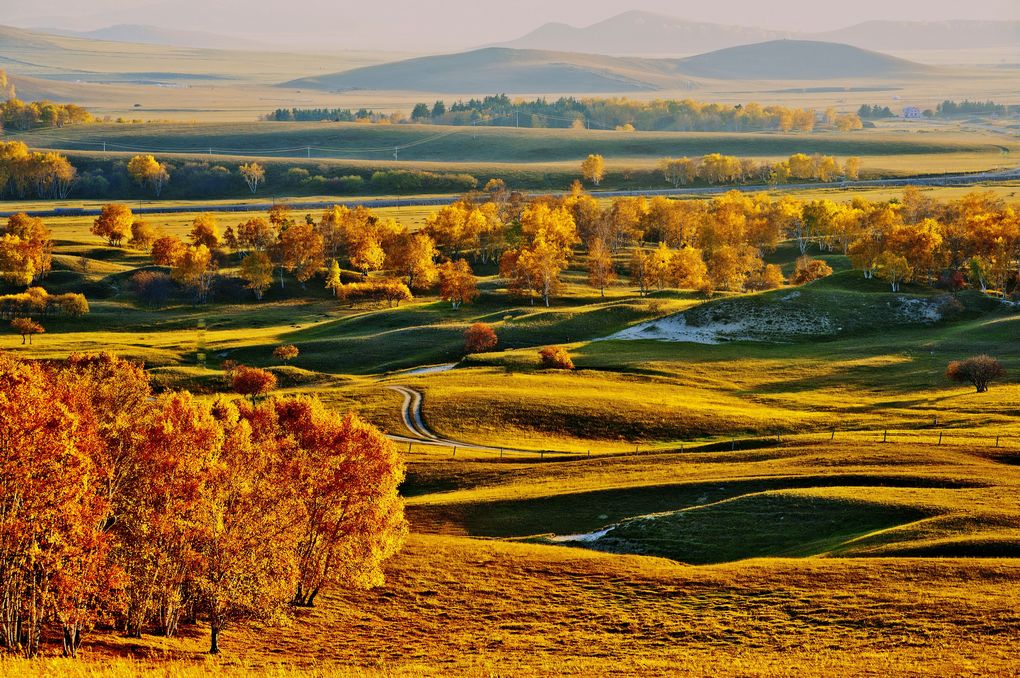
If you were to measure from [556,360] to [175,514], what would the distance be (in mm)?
64481

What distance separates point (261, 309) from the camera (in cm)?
14775

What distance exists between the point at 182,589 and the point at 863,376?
7350 cm

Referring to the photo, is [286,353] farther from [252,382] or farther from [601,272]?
[601,272]

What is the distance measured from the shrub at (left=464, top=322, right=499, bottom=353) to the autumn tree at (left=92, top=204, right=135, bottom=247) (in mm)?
94336

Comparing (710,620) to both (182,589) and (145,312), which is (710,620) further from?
(145,312)

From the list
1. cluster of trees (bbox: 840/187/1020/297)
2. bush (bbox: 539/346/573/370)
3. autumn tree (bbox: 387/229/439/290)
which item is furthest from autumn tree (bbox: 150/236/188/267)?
cluster of trees (bbox: 840/187/1020/297)

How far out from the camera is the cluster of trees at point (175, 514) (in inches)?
1587

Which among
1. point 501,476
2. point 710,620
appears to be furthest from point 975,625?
point 501,476

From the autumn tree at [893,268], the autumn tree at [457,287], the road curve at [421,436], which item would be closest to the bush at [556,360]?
the road curve at [421,436]

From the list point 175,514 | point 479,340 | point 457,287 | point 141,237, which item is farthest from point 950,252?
point 175,514

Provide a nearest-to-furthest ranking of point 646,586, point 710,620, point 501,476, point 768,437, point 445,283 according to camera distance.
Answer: point 710,620
point 646,586
point 501,476
point 768,437
point 445,283

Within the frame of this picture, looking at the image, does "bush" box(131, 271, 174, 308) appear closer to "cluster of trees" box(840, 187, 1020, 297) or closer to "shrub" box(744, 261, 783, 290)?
"shrub" box(744, 261, 783, 290)

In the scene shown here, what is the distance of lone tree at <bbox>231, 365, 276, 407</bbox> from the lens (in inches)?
3767

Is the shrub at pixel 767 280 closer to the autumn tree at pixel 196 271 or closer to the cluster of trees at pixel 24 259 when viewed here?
the autumn tree at pixel 196 271
